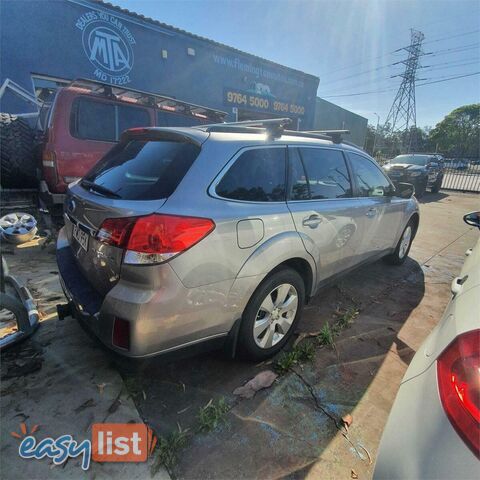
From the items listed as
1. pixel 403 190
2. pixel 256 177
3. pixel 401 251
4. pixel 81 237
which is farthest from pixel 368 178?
pixel 81 237

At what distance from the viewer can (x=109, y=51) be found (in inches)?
346

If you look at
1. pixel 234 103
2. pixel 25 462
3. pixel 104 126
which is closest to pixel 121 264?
pixel 25 462

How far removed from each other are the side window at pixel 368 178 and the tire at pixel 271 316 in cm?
146

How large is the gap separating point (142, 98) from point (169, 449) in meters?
5.71

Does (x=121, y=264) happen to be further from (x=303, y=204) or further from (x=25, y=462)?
(x=303, y=204)

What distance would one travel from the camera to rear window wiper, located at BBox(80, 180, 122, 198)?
1919 mm

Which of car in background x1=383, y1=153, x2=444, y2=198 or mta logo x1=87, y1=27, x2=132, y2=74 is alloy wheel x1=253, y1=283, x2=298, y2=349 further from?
car in background x1=383, y1=153, x2=444, y2=198

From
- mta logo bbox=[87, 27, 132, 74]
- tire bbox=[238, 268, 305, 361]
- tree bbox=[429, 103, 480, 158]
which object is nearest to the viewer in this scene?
tire bbox=[238, 268, 305, 361]

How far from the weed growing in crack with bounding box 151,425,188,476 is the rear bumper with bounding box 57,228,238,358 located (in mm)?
506

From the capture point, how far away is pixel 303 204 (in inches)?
97.1

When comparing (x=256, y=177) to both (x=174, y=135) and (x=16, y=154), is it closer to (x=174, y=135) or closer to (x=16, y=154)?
(x=174, y=135)

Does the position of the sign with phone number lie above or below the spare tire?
above

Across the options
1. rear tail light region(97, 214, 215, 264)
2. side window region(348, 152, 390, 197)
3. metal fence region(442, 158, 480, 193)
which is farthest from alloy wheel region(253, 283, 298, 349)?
metal fence region(442, 158, 480, 193)

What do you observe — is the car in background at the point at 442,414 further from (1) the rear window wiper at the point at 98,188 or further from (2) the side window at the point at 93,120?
(2) the side window at the point at 93,120
